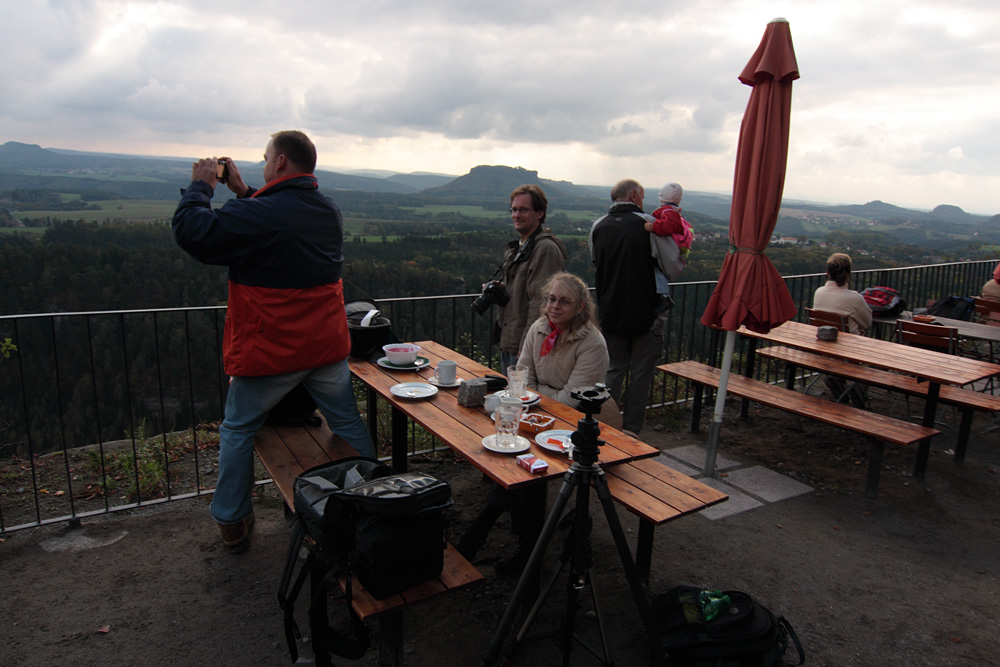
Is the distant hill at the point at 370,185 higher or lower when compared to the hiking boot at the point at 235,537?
higher

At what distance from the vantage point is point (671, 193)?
14.5 ft

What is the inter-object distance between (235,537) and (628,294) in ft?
9.21

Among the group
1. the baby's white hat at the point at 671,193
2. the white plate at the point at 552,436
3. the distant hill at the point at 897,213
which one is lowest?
the white plate at the point at 552,436

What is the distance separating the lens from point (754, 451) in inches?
186

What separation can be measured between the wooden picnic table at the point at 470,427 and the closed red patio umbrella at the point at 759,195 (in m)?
1.52

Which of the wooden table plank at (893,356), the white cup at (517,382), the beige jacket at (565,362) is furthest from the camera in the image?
the wooden table plank at (893,356)

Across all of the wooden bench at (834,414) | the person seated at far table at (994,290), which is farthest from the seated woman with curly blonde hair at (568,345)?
the person seated at far table at (994,290)

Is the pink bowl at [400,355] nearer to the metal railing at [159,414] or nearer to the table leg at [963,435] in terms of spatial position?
the metal railing at [159,414]

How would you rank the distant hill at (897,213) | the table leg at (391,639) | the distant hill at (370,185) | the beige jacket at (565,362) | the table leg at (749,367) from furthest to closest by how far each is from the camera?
the distant hill at (897,213) → the distant hill at (370,185) → the table leg at (749,367) → the beige jacket at (565,362) → the table leg at (391,639)

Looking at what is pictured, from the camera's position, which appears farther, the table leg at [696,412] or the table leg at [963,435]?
the table leg at [696,412]

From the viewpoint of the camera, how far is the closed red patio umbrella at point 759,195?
3436mm

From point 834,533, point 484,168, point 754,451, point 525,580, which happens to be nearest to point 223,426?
point 525,580

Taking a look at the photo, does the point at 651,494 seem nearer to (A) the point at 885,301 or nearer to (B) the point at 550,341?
(B) the point at 550,341

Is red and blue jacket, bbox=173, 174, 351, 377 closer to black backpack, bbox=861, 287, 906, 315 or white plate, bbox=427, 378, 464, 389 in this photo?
white plate, bbox=427, 378, 464, 389
